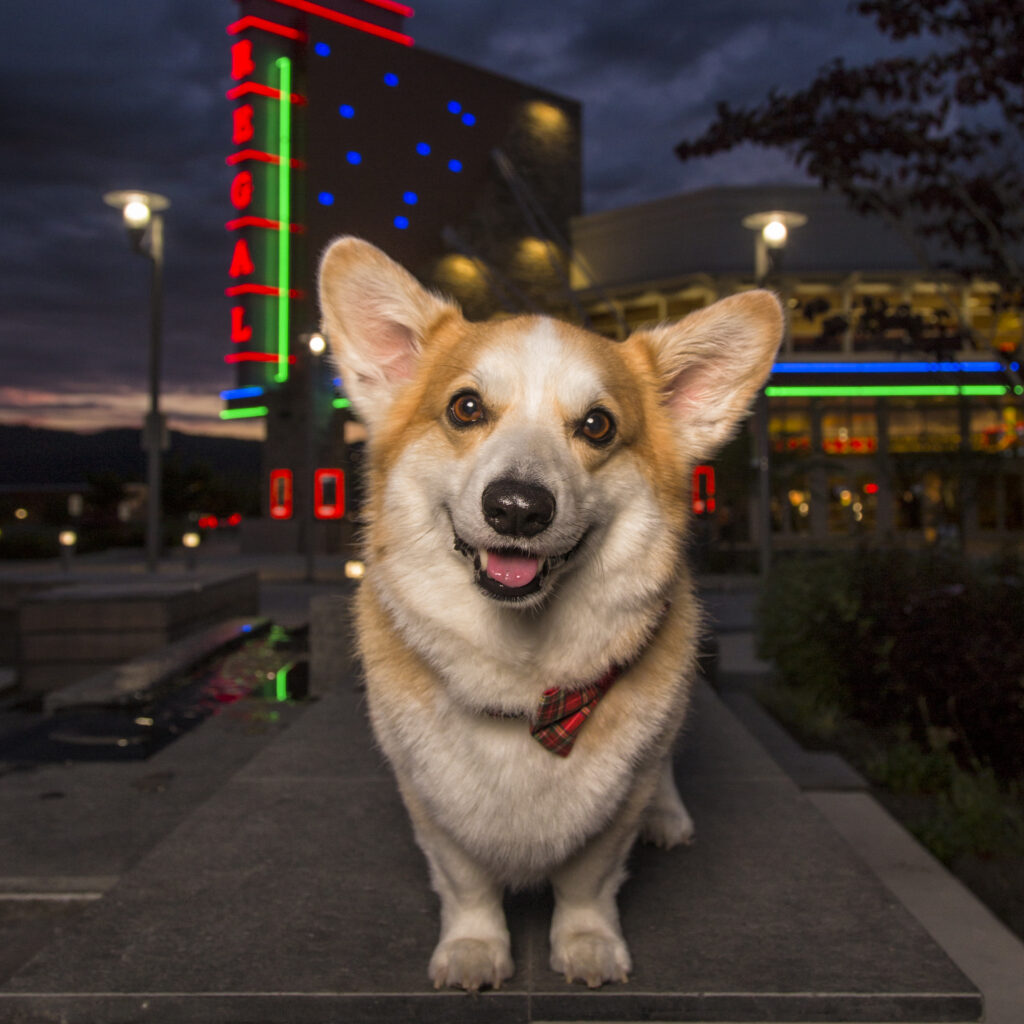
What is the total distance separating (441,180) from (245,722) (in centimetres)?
2357

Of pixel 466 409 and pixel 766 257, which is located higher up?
pixel 766 257

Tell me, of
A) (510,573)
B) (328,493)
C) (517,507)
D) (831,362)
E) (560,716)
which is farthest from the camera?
(831,362)

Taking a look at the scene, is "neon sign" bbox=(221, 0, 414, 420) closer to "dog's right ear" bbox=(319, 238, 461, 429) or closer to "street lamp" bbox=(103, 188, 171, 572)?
"street lamp" bbox=(103, 188, 171, 572)

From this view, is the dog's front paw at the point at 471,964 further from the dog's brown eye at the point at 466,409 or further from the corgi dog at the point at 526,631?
the dog's brown eye at the point at 466,409

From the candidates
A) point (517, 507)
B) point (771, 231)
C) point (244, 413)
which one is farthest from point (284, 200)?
point (517, 507)

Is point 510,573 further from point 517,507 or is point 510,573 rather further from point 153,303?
point 153,303

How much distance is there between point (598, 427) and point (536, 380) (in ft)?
0.63

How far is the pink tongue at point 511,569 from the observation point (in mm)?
1965

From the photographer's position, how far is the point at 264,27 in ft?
76.7

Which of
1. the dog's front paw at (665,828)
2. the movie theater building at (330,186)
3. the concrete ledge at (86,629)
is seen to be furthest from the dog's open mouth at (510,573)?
the movie theater building at (330,186)


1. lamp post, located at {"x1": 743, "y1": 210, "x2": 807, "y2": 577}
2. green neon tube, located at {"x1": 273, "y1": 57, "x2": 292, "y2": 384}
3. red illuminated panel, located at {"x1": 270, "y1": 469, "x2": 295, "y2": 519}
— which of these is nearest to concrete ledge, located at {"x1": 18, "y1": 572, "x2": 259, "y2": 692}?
lamp post, located at {"x1": 743, "y1": 210, "x2": 807, "y2": 577}

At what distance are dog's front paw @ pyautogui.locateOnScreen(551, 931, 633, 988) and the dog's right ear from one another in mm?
1450

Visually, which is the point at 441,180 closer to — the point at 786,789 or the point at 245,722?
the point at 245,722

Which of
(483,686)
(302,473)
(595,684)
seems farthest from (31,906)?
(302,473)
